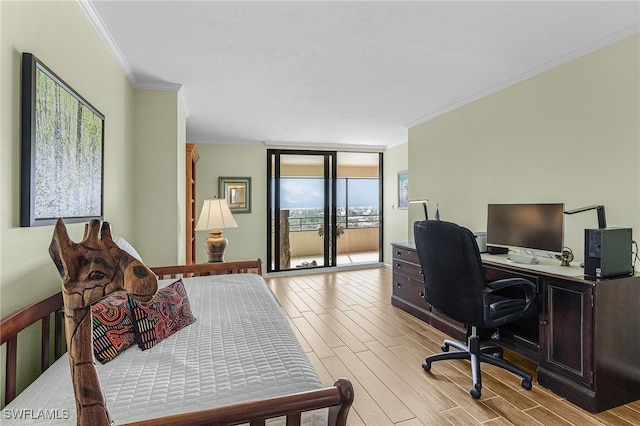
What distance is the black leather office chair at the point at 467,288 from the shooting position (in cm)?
211

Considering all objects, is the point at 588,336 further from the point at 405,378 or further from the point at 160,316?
the point at 160,316

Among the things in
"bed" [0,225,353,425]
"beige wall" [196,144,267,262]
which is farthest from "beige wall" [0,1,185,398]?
"beige wall" [196,144,267,262]

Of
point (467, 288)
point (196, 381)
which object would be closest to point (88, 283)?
point (196, 381)

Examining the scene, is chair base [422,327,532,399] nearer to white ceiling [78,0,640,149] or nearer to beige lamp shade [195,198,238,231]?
white ceiling [78,0,640,149]

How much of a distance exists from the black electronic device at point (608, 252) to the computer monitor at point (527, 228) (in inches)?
12.9

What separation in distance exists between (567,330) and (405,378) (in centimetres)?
112

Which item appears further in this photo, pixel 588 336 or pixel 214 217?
pixel 214 217

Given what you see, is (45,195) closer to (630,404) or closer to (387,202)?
(630,404)

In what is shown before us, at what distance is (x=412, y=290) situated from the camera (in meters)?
3.68

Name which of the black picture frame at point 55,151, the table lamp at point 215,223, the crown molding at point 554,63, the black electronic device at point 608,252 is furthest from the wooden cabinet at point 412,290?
the black picture frame at point 55,151

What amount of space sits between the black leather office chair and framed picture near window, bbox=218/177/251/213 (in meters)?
4.01

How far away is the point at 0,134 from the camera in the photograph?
1.14 meters

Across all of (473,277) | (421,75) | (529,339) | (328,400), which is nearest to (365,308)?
(529,339)

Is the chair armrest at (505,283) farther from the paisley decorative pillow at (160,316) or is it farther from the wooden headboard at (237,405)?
the paisley decorative pillow at (160,316)
